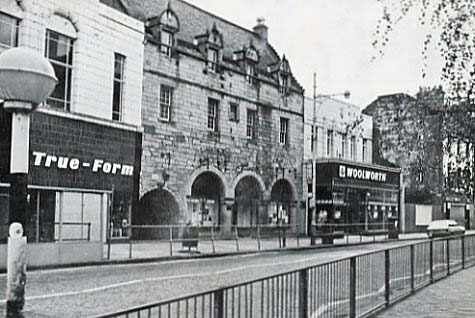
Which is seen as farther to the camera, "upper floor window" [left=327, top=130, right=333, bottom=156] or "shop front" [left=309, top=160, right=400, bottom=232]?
"upper floor window" [left=327, top=130, right=333, bottom=156]

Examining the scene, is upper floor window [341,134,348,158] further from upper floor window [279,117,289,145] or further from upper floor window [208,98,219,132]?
upper floor window [208,98,219,132]

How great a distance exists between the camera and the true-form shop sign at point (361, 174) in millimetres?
44844

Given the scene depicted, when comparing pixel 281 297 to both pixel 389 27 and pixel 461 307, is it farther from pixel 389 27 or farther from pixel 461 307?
pixel 461 307

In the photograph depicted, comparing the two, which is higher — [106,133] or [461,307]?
[106,133]

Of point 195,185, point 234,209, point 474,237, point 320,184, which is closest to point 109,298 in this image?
point 474,237

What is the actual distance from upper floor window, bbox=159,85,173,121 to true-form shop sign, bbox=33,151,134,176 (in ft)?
19.1

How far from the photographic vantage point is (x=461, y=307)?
10.7 metres

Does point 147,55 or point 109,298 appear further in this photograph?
point 147,55

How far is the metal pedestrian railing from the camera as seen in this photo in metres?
5.21

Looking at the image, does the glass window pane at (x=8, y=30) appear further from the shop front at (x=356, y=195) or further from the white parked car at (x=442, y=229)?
the white parked car at (x=442, y=229)

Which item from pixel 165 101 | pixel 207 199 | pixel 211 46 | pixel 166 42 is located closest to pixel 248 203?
pixel 207 199

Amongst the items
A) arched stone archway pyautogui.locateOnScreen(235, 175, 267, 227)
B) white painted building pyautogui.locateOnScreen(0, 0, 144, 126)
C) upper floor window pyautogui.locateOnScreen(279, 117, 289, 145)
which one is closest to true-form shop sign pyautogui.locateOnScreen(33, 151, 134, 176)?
white painted building pyautogui.locateOnScreen(0, 0, 144, 126)

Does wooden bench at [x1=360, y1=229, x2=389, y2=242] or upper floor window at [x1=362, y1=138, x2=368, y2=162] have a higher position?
upper floor window at [x1=362, y1=138, x2=368, y2=162]

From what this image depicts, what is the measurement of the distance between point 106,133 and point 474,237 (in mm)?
14205
